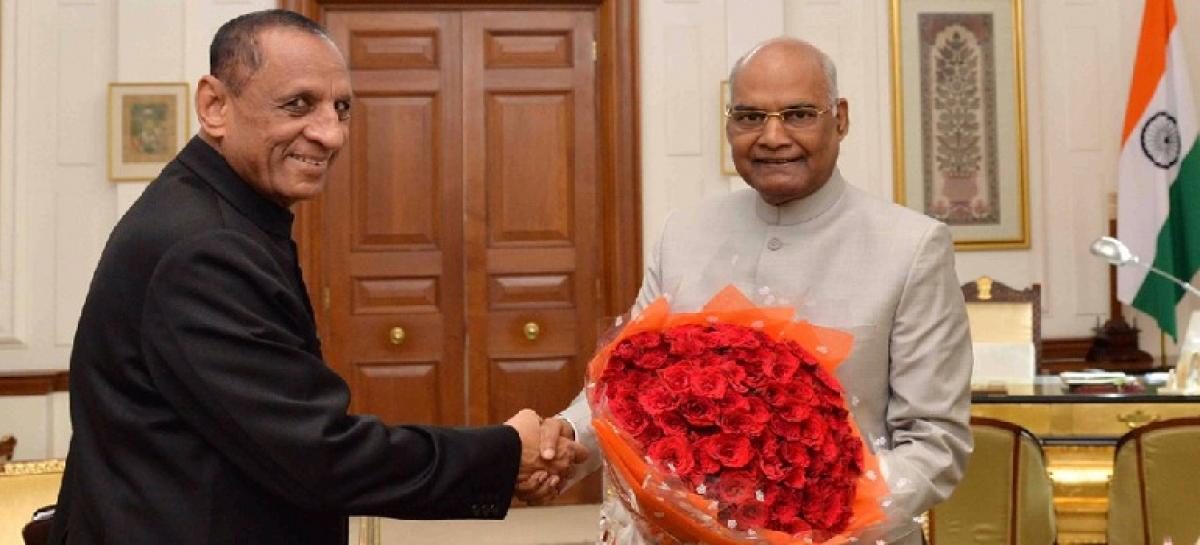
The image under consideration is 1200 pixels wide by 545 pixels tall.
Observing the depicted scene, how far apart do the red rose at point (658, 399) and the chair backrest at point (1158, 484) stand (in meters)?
2.28

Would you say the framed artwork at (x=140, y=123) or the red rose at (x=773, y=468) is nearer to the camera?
the red rose at (x=773, y=468)

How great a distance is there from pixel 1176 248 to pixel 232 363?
556cm

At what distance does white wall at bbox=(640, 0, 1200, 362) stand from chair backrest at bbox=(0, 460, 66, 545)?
142 inches

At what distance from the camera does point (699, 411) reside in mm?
1646

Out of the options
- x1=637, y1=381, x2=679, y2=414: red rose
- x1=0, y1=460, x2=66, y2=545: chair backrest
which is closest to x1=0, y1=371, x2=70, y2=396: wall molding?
x1=0, y1=460, x2=66, y2=545: chair backrest

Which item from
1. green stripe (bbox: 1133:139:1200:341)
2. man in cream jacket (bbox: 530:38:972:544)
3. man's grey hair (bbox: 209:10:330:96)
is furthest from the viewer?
green stripe (bbox: 1133:139:1200:341)

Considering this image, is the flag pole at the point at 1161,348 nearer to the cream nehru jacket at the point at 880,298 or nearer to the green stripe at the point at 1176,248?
the green stripe at the point at 1176,248

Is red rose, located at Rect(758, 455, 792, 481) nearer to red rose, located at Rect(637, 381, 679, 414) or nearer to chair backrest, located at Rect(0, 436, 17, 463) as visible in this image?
red rose, located at Rect(637, 381, 679, 414)

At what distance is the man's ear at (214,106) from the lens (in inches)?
73.7

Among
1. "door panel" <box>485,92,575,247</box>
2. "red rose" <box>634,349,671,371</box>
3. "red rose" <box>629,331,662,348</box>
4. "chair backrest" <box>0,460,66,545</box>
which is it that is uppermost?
"door panel" <box>485,92,575,247</box>

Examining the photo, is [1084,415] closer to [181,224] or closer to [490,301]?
[490,301]

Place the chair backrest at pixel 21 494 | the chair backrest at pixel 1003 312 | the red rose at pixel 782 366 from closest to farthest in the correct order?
the red rose at pixel 782 366, the chair backrest at pixel 21 494, the chair backrest at pixel 1003 312

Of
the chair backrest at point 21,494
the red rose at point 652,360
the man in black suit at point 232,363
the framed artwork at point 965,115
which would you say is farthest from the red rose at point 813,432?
the framed artwork at point 965,115

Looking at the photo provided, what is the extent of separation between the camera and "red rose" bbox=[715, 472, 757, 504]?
5.19 ft
